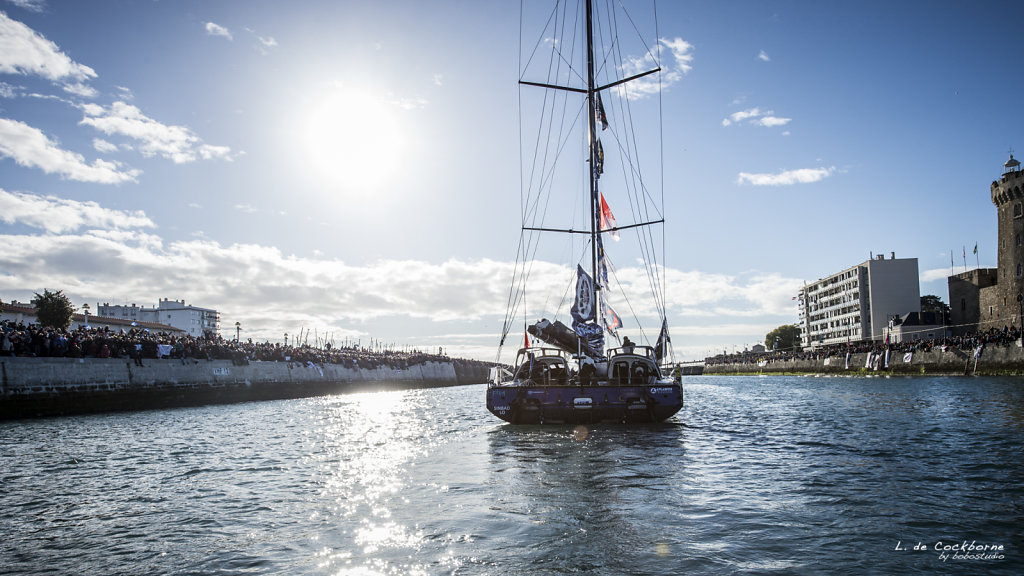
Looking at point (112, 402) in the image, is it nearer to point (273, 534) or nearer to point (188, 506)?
point (188, 506)

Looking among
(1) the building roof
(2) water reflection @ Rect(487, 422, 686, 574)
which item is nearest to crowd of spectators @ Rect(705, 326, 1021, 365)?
(2) water reflection @ Rect(487, 422, 686, 574)

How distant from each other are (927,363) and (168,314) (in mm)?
150599

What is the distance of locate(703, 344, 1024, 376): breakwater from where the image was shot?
49719 millimetres

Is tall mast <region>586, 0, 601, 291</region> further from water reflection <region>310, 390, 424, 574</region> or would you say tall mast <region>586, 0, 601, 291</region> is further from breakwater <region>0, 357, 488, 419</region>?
breakwater <region>0, 357, 488, 419</region>

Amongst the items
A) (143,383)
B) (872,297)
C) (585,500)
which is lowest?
(585,500)

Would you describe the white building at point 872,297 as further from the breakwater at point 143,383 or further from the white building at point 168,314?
the white building at point 168,314

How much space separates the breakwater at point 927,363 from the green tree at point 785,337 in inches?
2731

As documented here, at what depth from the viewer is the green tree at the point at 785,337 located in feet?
565

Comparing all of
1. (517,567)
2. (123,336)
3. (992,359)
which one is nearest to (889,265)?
(992,359)

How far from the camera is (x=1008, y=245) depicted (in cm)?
6881

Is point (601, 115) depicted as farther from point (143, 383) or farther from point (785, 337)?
point (785, 337)

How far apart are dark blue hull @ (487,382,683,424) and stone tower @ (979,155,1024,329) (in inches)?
2480

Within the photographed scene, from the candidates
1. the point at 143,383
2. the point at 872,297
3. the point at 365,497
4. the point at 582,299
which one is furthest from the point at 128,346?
the point at 872,297

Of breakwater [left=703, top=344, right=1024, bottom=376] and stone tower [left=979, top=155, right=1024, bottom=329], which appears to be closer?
breakwater [left=703, top=344, right=1024, bottom=376]
